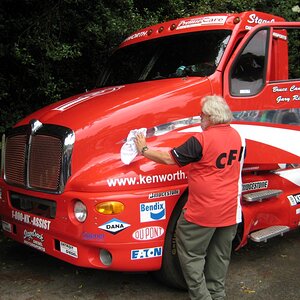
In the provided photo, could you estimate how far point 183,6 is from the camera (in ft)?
25.2

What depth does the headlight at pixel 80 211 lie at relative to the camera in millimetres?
3742

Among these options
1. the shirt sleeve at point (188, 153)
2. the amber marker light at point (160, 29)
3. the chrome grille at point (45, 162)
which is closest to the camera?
the shirt sleeve at point (188, 153)

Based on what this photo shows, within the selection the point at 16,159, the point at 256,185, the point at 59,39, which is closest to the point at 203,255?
the point at 256,185

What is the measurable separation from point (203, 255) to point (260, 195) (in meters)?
1.15

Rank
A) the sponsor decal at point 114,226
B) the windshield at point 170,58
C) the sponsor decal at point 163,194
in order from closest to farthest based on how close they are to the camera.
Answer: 1. the sponsor decal at point 114,226
2. the sponsor decal at point 163,194
3. the windshield at point 170,58

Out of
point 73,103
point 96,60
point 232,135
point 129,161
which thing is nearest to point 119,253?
point 129,161

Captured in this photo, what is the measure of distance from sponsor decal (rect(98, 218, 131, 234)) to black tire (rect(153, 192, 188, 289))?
46cm

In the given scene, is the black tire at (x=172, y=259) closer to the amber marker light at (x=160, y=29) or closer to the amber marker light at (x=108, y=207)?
the amber marker light at (x=108, y=207)

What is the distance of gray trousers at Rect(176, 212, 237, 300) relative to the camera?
11.8ft

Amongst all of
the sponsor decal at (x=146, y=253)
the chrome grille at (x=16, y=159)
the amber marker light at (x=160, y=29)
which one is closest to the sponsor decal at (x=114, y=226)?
the sponsor decal at (x=146, y=253)

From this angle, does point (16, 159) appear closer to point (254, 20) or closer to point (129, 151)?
point (129, 151)

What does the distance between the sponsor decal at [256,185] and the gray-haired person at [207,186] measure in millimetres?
934

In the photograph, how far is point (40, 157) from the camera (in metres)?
4.12

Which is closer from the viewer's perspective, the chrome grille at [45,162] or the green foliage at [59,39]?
the chrome grille at [45,162]
